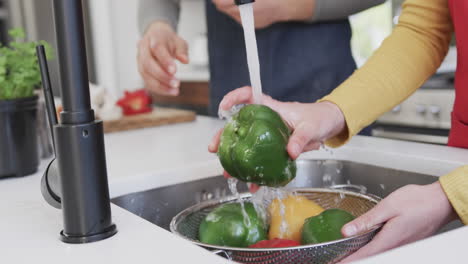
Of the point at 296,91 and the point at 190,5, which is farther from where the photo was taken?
the point at 190,5

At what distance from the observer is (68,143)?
483 millimetres

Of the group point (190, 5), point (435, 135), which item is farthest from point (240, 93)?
point (190, 5)

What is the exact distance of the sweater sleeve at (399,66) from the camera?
2.92ft

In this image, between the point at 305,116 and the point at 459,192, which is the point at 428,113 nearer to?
the point at 305,116

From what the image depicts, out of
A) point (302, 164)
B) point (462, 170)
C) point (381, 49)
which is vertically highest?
point (381, 49)

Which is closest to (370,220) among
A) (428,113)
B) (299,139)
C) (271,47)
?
(299,139)

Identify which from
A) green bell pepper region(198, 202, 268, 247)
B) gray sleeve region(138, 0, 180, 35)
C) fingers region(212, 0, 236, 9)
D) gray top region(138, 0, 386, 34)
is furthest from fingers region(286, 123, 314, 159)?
gray sleeve region(138, 0, 180, 35)

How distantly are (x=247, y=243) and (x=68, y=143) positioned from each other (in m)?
0.27

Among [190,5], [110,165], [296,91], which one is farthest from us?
[190,5]

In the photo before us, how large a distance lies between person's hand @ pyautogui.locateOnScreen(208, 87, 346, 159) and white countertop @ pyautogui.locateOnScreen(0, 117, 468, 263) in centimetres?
16

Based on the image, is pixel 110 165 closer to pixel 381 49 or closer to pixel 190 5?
pixel 381 49

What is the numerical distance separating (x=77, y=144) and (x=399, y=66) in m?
0.64

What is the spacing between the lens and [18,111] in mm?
873

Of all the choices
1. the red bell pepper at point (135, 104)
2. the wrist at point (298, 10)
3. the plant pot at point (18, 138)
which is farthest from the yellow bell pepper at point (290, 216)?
the red bell pepper at point (135, 104)
